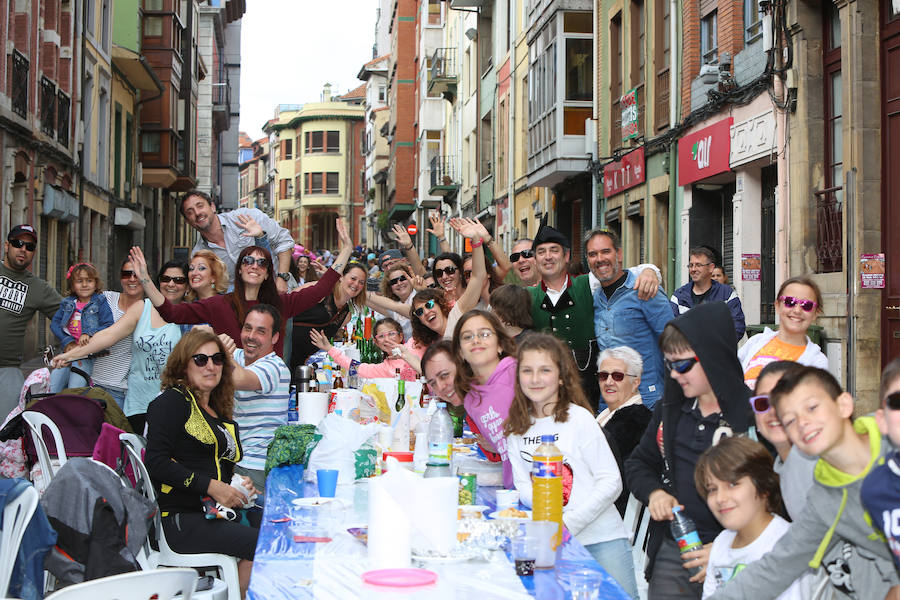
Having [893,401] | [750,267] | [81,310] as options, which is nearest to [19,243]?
[81,310]

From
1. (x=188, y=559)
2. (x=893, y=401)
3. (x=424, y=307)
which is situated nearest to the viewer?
(x=893, y=401)

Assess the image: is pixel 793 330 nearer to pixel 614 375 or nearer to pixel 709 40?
pixel 614 375

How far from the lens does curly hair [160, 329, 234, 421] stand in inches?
212

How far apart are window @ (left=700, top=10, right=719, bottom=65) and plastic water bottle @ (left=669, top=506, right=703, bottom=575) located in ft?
40.5

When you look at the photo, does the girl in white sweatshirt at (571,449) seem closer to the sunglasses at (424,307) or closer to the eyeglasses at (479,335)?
the eyeglasses at (479,335)

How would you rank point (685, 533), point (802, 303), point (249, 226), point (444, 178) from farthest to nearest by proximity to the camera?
1. point (444, 178)
2. point (249, 226)
3. point (802, 303)
4. point (685, 533)

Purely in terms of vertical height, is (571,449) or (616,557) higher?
(571,449)

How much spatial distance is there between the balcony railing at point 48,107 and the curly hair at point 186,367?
16583 millimetres

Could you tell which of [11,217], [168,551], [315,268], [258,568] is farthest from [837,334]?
[11,217]

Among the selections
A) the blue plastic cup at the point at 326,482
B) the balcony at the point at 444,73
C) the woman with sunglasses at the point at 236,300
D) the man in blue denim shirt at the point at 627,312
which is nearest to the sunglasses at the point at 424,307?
the woman with sunglasses at the point at 236,300

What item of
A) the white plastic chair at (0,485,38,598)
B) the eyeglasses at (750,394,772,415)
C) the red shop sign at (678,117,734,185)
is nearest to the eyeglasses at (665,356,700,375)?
the eyeglasses at (750,394,772,415)

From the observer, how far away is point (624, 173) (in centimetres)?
1972

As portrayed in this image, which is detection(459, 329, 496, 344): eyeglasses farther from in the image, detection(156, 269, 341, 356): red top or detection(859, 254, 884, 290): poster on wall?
detection(859, 254, 884, 290): poster on wall

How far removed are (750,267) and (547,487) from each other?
10.9 metres
